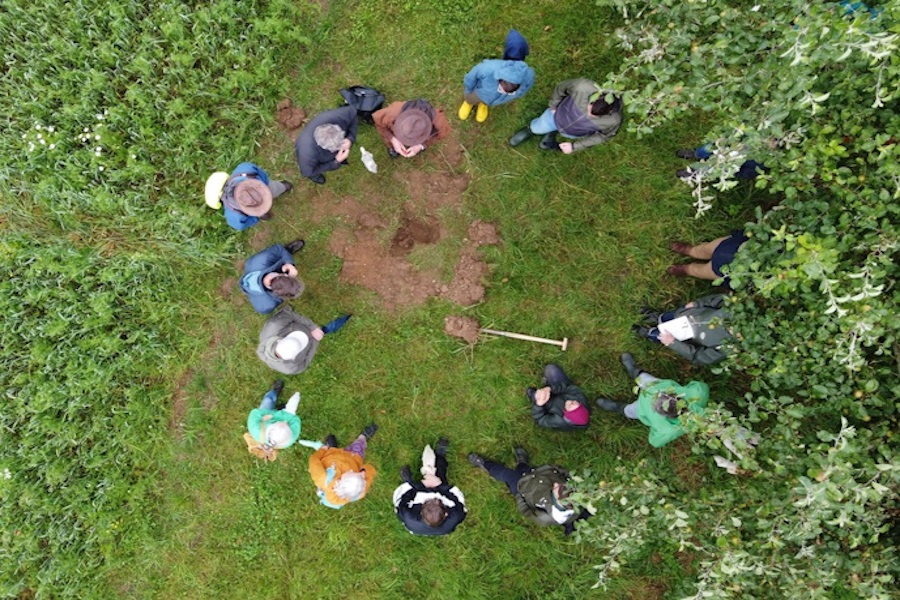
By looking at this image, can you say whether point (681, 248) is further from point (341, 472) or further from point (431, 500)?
point (341, 472)

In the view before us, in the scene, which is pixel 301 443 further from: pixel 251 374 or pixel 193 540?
pixel 193 540

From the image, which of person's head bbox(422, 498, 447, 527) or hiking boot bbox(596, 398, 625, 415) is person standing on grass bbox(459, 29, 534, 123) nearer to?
hiking boot bbox(596, 398, 625, 415)

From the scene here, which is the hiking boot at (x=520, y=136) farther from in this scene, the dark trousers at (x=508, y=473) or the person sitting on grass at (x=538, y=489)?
the dark trousers at (x=508, y=473)

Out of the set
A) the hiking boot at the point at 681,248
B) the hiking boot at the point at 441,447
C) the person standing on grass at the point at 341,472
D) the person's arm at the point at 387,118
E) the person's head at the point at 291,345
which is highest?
the person's arm at the point at 387,118

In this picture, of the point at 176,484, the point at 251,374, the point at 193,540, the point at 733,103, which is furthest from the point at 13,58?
the point at 733,103

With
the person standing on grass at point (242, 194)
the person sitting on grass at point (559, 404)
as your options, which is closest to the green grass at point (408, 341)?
the person sitting on grass at point (559, 404)
